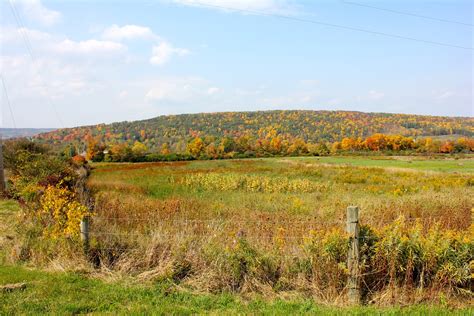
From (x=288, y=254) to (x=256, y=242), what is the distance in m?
0.73

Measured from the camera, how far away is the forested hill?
140 m

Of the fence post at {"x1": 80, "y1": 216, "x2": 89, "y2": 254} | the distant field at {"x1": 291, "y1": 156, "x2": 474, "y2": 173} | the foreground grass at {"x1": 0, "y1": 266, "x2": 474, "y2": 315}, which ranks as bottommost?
the distant field at {"x1": 291, "y1": 156, "x2": 474, "y2": 173}

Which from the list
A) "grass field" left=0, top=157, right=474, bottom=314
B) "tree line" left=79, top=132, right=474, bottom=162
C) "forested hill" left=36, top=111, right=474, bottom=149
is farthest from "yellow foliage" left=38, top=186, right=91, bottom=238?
"forested hill" left=36, top=111, right=474, bottom=149

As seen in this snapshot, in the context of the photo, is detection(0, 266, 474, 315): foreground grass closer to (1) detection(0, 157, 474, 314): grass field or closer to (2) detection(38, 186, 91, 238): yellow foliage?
(1) detection(0, 157, 474, 314): grass field

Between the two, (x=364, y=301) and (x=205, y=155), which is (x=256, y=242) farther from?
(x=205, y=155)

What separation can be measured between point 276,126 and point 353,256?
507 ft

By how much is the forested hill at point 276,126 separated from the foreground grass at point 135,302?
121m

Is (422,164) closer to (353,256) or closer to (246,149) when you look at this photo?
(246,149)

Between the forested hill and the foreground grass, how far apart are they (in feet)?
396

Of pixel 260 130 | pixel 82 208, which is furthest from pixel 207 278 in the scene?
pixel 260 130

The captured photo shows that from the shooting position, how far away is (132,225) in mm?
10359

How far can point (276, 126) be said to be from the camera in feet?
523

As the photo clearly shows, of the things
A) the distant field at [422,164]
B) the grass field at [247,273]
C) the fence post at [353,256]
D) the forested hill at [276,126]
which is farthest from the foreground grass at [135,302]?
the forested hill at [276,126]

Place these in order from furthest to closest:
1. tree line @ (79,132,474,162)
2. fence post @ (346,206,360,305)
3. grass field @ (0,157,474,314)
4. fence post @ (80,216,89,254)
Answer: tree line @ (79,132,474,162), fence post @ (80,216,89,254), fence post @ (346,206,360,305), grass field @ (0,157,474,314)
